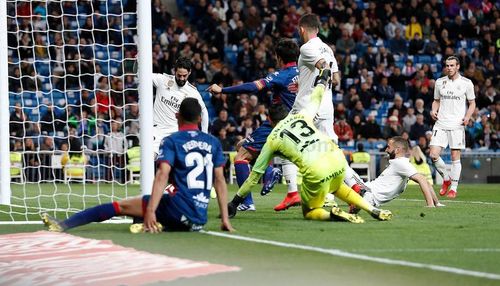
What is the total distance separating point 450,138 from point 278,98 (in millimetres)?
6018

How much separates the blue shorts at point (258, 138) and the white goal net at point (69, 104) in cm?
458

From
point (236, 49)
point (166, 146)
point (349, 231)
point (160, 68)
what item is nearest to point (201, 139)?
point (166, 146)

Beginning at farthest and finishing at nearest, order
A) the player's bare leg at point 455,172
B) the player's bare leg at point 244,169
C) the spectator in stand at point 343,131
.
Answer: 1. the spectator in stand at point 343,131
2. the player's bare leg at point 455,172
3. the player's bare leg at point 244,169

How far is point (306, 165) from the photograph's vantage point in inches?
460

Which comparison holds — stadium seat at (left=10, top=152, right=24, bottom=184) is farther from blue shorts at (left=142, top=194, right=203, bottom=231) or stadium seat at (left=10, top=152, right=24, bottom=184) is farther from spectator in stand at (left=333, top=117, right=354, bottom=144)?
blue shorts at (left=142, top=194, right=203, bottom=231)

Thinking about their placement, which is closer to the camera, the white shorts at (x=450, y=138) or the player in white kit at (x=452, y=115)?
the player in white kit at (x=452, y=115)

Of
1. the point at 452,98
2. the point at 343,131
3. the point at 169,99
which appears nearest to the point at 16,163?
the point at 343,131

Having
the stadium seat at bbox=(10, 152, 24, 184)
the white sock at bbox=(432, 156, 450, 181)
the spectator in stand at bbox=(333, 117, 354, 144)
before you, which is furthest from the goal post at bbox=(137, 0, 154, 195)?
the spectator in stand at bbox=(333, 117, 354, 144)

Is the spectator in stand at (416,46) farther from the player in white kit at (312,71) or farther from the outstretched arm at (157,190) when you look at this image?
the outstretched arm at (157,190)

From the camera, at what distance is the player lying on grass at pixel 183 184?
10.1m

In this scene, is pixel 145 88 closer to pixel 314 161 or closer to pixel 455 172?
pixel 314 161

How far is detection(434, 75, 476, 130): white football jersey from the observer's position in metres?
19.2

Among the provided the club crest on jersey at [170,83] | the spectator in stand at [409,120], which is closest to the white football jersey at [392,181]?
the club crest on jersey at [170,83]

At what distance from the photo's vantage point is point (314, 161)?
11.7 meters
